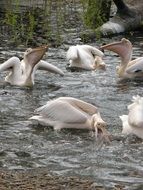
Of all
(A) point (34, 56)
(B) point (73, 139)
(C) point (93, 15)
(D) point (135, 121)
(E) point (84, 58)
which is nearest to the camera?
(D) point (135, 121)

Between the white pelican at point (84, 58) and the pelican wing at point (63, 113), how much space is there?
4609 millimetres

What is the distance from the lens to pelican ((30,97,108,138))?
29.9 feet

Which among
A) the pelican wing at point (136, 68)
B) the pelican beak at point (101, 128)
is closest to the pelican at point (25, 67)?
the pelican wing at point (136, 68)

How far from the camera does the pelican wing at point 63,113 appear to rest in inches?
359

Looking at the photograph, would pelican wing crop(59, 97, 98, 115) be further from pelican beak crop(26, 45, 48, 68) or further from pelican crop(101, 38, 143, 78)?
pelican crop(101, 38, 143, 78)

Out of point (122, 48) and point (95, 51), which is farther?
point (95, 51)

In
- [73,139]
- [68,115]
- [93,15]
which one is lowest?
[73,139]

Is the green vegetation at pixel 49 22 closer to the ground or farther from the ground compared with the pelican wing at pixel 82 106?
farther from the ground

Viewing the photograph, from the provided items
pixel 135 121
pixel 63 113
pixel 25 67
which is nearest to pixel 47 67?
pixel 25 67

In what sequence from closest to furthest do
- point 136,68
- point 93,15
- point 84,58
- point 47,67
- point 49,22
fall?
point 47,67, point 136,68, point 84,58, point 93,15, point 49,22

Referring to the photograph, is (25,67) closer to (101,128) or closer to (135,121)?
(101,128)

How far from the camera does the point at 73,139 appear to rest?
28.7 feet

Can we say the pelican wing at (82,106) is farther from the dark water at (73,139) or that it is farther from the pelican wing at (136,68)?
the pelican wing at (136,68)

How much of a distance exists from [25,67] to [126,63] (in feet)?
7.63
